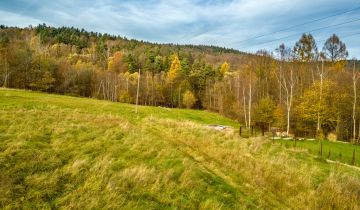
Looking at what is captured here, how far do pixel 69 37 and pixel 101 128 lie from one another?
161m

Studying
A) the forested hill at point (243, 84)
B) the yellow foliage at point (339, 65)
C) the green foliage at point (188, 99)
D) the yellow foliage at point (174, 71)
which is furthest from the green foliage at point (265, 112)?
the yellow foliage at point (174, 71)

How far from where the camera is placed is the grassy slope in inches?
485

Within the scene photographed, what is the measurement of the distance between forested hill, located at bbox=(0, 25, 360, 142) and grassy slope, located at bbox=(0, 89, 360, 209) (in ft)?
98.9

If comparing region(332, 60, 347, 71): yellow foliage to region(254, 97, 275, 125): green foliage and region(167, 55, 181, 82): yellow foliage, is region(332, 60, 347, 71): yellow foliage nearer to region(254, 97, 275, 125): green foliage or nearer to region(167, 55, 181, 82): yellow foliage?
region(254, 97, 275, 125): green foliage

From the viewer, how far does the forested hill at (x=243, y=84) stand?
Answer: 5316 centimetres

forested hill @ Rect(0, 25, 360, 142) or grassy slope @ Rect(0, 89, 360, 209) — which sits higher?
forested hill @ Rect(0, 25, 360, 142)

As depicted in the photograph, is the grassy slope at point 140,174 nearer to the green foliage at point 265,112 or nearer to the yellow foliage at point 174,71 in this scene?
the green foliage at point 265,112

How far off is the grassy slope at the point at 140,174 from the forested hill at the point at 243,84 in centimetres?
3015

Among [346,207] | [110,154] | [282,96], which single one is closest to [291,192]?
[346,207]

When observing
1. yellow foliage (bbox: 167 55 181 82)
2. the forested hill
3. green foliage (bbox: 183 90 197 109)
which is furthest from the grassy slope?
yellow foliage (bbox: 167 55 181 82)

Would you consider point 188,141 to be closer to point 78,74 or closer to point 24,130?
point 24,130

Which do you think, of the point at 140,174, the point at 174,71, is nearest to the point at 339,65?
the point at 174,71

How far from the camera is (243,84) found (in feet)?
225

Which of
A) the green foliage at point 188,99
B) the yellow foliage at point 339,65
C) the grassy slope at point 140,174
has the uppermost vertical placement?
the yellow foliage at point 339,65
